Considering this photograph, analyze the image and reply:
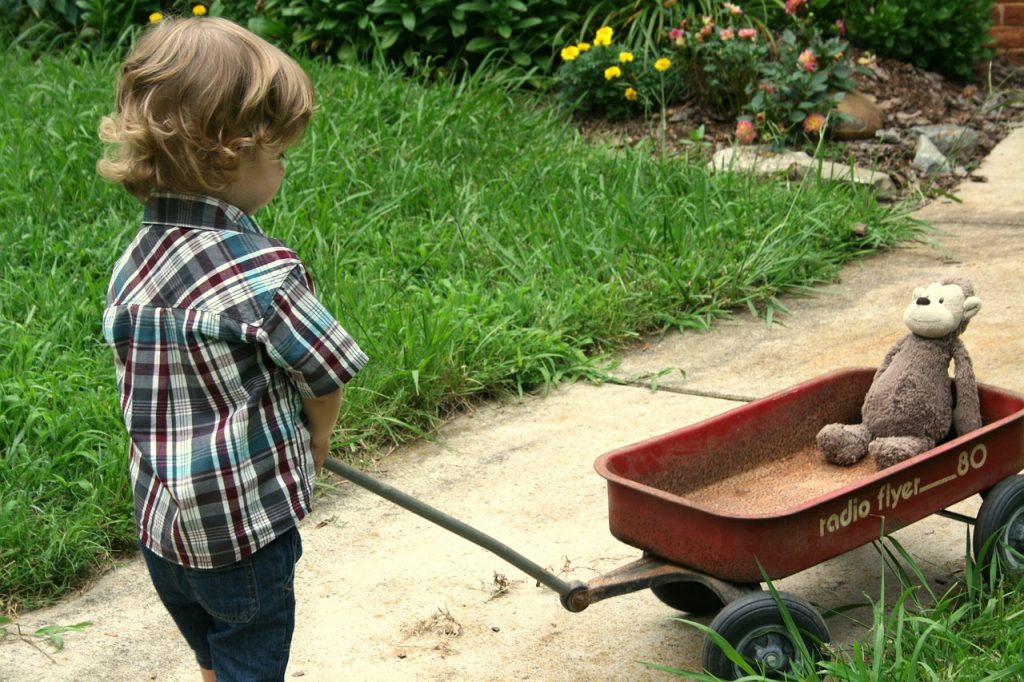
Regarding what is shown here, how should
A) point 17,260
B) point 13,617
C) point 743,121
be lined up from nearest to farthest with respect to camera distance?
1. point 13,617
2. point 17,260
3. point 743,121

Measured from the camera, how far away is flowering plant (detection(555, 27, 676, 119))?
689 cm

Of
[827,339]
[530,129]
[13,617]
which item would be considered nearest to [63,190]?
[530,129]

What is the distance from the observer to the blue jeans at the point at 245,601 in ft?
7.04

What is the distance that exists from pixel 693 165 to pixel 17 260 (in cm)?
292

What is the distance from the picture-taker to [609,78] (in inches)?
270

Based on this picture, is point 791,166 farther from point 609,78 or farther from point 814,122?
point 609,78

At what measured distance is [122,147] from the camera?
2049 mm

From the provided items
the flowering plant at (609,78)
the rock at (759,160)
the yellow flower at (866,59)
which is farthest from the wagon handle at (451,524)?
the yellow flower at (866,59)

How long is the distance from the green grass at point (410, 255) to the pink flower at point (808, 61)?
962 mm

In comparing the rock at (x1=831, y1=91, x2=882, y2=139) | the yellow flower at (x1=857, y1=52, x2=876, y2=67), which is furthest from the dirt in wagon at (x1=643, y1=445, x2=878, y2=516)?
the yellow flower at (x1=857, y1=52, x2=876, y2=67)

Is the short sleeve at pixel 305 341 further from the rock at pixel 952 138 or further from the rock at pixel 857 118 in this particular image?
the rock at pixel 952 138

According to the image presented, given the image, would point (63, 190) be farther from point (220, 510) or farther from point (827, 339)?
point (220, 510)

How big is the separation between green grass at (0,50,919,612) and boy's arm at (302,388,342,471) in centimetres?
133

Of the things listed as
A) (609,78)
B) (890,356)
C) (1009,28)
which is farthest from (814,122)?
(890,356)
